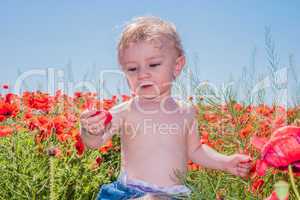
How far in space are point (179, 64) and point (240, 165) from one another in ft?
1.95

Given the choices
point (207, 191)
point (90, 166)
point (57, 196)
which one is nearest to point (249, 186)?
point (207, 191)

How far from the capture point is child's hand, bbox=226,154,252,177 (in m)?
1.30

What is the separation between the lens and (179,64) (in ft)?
5.97

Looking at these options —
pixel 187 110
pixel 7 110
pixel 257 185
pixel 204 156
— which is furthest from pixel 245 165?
pixel 7 110

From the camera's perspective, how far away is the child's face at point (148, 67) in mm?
1615

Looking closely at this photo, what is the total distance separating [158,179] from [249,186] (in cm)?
51

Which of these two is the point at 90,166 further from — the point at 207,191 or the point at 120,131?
the point at 207,191

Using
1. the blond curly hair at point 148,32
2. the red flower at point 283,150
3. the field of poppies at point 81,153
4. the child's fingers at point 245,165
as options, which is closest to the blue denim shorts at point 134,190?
the field of poppies at point 81,153

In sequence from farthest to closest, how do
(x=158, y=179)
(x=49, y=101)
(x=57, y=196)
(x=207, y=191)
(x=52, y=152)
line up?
(x=49, y=101) < (x=57, y=196) < (x=52, y=152) < (x=158, y=179) < (x=207, y=191)

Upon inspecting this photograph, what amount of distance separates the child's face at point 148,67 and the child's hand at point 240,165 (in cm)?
36

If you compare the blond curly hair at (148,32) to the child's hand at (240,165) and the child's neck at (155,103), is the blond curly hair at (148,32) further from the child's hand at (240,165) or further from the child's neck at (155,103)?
the child's hand at (240,165)

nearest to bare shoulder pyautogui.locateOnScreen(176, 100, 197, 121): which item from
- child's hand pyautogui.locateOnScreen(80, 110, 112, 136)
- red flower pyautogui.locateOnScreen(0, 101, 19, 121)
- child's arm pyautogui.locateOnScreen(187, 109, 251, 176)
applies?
child's arm pyautogui.locateOnScreen(187, 109, 251, 176)

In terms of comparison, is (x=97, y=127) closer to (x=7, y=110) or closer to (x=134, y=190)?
(x=134, y=190)

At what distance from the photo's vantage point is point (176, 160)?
66.6 inches
